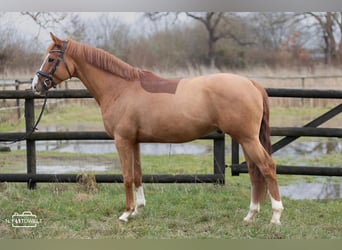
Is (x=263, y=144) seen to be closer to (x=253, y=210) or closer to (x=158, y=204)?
(x=253, y=210)

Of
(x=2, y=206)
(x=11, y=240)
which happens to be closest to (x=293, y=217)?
(x=11, y=240)

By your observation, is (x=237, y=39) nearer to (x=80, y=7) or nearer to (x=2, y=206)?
(x=80, y=7)

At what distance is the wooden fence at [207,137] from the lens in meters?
4.38

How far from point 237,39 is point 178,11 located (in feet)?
3.34

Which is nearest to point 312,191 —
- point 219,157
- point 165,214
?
point 219,157

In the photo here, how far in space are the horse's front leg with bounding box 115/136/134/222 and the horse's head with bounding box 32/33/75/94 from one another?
734 mm

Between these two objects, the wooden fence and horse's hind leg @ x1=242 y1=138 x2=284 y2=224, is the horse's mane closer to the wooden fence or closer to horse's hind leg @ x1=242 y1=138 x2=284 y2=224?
the wooden fence

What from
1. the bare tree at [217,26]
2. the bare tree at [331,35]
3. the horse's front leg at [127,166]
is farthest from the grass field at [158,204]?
the bare tree at [217,26]

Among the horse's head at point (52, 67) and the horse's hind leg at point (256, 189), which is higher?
the horse's head at point (52, 67)

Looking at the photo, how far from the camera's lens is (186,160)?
→ 5512 millimetres

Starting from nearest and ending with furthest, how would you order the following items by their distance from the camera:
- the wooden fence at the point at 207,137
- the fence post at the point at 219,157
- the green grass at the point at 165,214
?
1. the green grass at the point at 165,214
2. the wooden fence at the point at 207,137
3. the fence post at the point at 219,157

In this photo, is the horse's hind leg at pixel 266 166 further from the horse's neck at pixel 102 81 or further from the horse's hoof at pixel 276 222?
the horse's neck at pixel 102 81

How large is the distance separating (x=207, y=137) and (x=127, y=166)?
1159mm

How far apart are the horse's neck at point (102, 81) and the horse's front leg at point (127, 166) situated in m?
0.40
